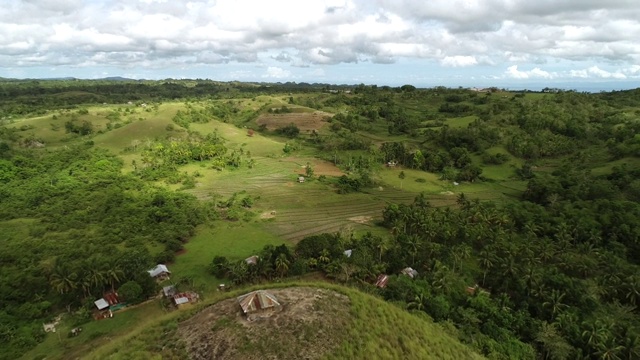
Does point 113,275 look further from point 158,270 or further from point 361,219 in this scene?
point 361,219

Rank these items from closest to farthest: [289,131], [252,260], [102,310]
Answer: [102,310] → [252,260] → [289,131]

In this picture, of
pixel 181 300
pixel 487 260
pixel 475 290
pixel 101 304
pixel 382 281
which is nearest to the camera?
pixel 101 304

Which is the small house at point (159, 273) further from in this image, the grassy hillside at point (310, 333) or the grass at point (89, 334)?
the grassy hillside at point (310, 333)

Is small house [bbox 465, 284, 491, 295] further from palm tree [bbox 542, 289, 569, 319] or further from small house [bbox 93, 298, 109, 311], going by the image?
small house [bbox 93, 298, 109, 311]

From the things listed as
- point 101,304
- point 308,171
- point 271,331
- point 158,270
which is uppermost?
point 271,331

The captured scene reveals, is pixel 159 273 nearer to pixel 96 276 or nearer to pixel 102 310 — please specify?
pixel 96 276

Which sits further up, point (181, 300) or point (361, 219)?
point (361, 219)

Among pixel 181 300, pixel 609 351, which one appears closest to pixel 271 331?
pixel 181 300

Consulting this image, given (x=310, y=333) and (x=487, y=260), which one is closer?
(x=310, y=333)
